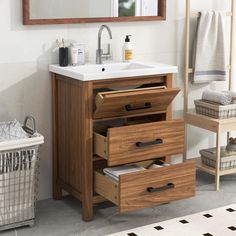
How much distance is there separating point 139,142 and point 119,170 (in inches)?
8.1

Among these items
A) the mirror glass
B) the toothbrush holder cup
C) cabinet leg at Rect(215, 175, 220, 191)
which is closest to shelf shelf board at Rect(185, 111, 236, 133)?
cabinet leg at Rect(215, 175, 220, 191)

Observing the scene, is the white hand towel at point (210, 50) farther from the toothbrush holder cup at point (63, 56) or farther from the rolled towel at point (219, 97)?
the toothbrush holder cup at point (63, 56)

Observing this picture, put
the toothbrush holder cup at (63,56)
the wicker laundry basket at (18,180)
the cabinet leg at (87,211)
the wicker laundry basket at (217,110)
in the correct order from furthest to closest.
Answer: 1. the wicker laundry basket at (217,110)
2. the toothbrush holder cup at (63,56)
3. the cabinet leg at (87,211)
4. the wicker laundry basket at (18,180)

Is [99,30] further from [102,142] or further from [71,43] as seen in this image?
[102,142]

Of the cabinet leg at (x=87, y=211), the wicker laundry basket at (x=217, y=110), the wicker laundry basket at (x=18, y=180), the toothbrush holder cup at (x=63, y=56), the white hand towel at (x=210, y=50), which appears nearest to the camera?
the wicker laundry basket at (x=18, y=180)

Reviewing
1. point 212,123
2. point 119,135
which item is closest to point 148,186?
point 119,135

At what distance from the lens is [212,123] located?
3639 millimetres

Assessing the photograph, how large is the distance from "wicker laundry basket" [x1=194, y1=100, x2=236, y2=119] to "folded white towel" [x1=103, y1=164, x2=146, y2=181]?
2.27 feet

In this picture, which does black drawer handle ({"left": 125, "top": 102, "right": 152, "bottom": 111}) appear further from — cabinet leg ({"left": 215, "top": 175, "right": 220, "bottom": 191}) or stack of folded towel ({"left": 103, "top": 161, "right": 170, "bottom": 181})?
cabinet leg ({"left": 215, "top": 175, "right": 220, "bottom": 191})

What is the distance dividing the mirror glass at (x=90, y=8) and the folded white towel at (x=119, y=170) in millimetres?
919

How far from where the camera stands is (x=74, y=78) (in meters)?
3.14

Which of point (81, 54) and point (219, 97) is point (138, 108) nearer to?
point (81, 54)

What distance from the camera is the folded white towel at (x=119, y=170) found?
311 cm

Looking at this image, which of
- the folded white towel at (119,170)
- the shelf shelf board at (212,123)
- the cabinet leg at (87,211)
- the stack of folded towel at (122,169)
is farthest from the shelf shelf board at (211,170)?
the cabinet leg at (87,211)
